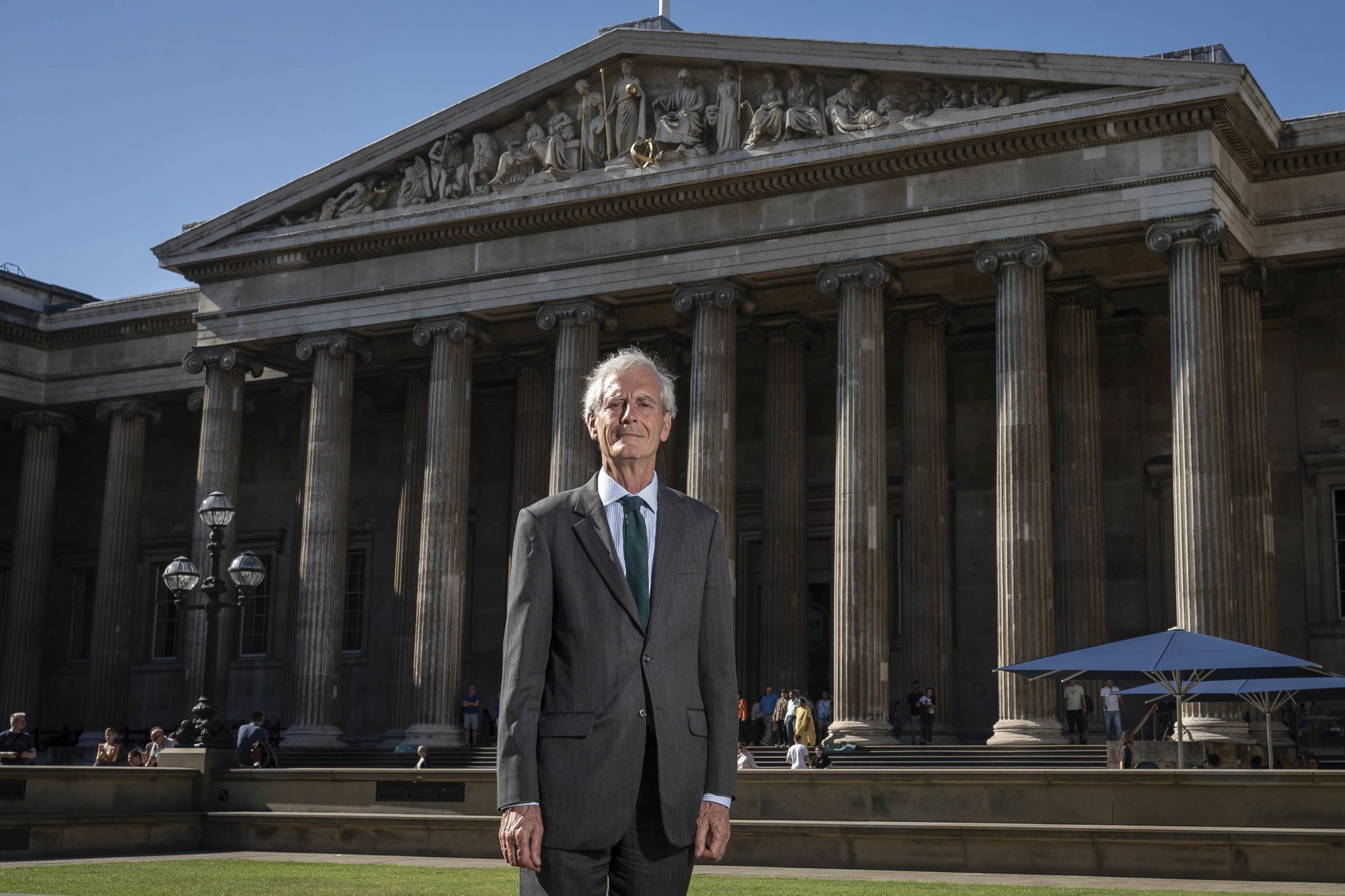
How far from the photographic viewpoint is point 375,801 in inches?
1030

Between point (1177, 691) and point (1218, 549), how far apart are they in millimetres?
7192

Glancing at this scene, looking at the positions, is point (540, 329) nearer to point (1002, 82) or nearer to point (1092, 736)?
point (1002, 82)

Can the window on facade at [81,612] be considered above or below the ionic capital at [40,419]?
below

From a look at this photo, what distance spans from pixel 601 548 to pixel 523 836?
1126 mm

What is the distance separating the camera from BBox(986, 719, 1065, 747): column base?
31312 millimetres

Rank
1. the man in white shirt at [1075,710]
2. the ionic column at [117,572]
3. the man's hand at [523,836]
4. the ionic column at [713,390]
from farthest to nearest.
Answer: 1. the ionic column at [117,572]
2. the ionic column at [713,390]
3. the man in white shirt at [1075,710]
4. the man's hand at [523,836]

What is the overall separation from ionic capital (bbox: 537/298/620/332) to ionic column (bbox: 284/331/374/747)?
19.7 feet

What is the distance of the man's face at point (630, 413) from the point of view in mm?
6340

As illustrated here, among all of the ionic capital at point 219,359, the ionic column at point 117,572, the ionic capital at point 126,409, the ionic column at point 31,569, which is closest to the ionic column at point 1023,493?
the ionic capital at point 219,359

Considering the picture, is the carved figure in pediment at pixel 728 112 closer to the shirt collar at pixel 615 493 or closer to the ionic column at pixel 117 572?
the ionic column at pixel 117 572

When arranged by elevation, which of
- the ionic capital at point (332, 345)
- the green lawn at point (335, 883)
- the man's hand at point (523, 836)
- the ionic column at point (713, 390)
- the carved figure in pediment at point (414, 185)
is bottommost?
the green lawn at point (335, 883)

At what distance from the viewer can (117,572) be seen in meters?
45.7

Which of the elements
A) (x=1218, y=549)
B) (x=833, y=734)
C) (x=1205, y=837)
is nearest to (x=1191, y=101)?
(x=1218, y=549)

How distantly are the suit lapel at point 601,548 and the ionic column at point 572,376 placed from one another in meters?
30.5
